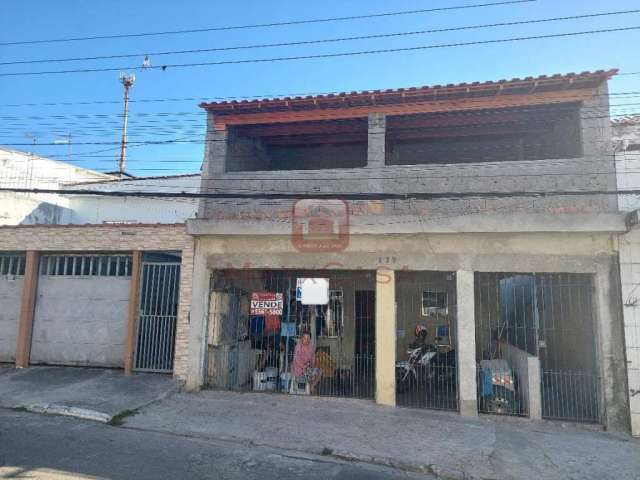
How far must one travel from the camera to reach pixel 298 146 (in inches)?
421

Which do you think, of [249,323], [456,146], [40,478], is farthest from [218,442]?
[456,146]

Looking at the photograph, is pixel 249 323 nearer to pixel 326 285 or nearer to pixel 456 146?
pixel 326 285

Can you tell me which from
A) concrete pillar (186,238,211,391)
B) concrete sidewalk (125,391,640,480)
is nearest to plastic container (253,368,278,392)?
concrete sidewalk (125,391,640,480)

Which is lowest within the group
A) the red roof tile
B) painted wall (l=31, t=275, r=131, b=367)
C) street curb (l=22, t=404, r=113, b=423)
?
street curb (l=22, t=404, r=113, b=423)

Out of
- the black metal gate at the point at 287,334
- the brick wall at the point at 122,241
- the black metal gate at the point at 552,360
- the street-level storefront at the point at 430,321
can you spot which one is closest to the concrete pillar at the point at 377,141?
the street-level storefront at the point at 430,321

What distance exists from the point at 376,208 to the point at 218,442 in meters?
5.01

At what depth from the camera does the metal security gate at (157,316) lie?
9.27 metres

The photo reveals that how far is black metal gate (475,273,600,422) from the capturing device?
7.85 meters

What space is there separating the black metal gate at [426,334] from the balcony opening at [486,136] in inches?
113

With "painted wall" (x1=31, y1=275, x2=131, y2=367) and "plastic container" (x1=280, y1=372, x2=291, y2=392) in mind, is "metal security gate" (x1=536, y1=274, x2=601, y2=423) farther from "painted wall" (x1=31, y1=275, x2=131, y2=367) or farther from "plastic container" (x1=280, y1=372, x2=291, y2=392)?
"painted wall" (x1=31, y1=275, x2=131, y2=367)

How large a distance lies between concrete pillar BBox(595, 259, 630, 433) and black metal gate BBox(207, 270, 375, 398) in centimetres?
414

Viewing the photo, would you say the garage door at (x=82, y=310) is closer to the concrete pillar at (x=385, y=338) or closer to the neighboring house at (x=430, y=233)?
the neighboring house at (x=430, y=233)

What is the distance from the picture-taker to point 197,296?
8922mm

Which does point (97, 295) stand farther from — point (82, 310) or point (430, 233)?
point (430, 233)
